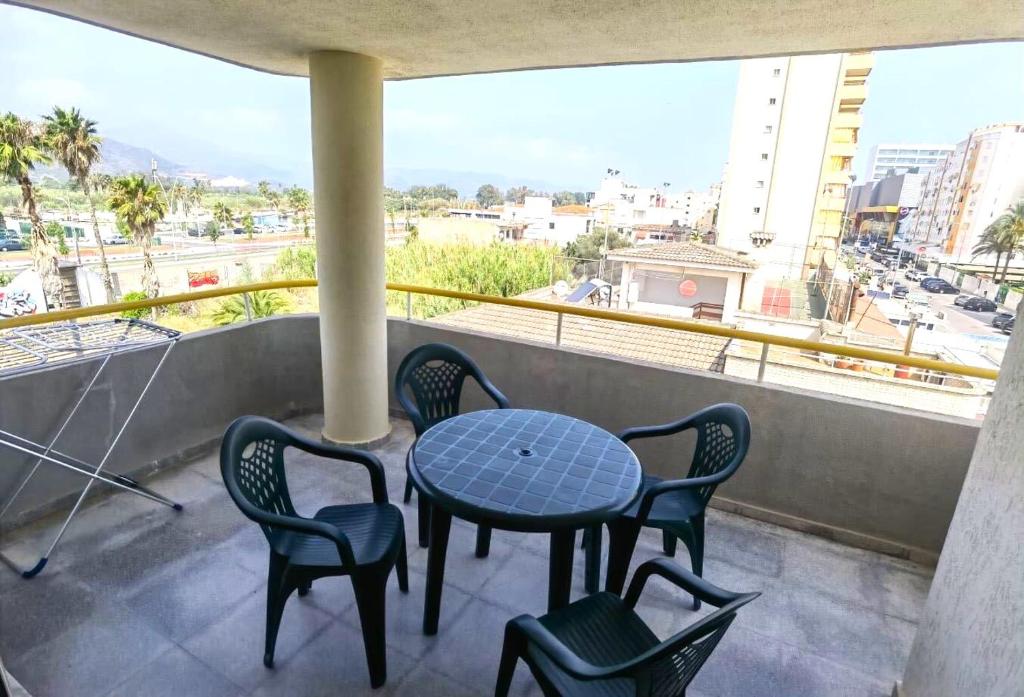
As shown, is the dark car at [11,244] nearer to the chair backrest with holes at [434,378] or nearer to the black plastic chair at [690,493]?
the chair backrest with holes at [434,378]

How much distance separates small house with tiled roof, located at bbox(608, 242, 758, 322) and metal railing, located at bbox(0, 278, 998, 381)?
922 cm

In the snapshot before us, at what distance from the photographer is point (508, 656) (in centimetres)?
154

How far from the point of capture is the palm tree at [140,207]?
50.8ft

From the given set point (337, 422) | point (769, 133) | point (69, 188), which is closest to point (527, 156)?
point (769, 133)

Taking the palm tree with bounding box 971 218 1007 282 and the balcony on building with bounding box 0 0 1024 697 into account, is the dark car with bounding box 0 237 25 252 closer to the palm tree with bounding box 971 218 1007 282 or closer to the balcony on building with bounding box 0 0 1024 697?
the balcony on building with bounding box 0 0 1024 697

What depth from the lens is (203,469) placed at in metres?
3.24

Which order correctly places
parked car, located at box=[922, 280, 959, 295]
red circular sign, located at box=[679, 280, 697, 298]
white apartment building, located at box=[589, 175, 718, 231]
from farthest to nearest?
white apartment building, located at box=[589, 175, 718, 231], red circular sign, located at box=[679, 280, 697, 298], parked car, located at box=[922, 280, 959, 295]

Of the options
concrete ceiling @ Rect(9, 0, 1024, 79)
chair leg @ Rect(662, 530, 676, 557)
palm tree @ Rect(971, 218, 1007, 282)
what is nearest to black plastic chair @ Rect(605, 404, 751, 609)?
chair leg @ Rect(662, 530, 676, 557)

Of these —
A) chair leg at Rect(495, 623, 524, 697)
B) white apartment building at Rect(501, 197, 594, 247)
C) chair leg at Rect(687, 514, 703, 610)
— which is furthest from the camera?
white apartment building at Rect(501, 197, 594, 247)

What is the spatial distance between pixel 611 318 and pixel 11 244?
653 inches

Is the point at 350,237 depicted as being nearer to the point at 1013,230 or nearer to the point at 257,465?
the point at 257,465

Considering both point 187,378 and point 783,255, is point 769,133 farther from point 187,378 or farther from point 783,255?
point 187,378

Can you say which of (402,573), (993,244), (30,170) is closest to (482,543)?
(402,573)

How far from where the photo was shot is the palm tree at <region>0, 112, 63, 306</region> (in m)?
13.1
